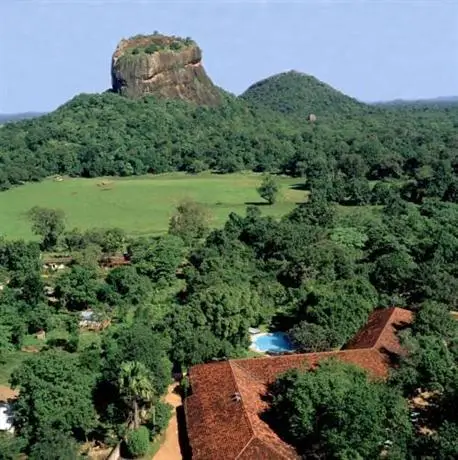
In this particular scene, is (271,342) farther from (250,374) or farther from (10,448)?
(10,448)

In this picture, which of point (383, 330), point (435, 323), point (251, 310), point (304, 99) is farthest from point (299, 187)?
point (304, 99)

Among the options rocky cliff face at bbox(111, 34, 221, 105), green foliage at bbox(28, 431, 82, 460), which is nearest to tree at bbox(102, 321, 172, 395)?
A: green foliage at bbox(28, 431, 82, 460)

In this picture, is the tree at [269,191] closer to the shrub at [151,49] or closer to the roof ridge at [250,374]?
the roof ridge at [250,374]

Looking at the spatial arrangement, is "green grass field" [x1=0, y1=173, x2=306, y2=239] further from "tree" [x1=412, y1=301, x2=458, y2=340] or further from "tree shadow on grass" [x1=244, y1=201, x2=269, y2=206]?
"tree" [x1=412, y1=301, x2=458, y2=340]

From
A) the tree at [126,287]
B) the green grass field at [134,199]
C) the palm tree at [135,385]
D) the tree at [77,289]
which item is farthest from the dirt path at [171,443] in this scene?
the green grass field at [134,199]

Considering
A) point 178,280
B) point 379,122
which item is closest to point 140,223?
point 178,280

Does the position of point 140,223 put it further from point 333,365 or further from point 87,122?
point 87,122
